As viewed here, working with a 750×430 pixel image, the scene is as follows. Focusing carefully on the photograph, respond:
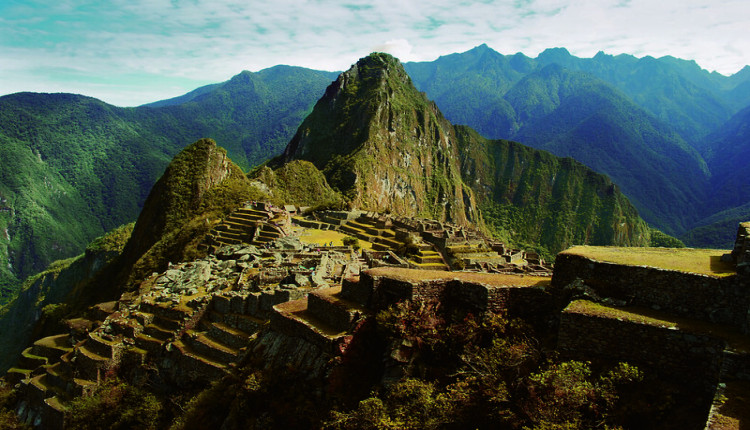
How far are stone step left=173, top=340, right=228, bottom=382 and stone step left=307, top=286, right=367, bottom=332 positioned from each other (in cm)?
615

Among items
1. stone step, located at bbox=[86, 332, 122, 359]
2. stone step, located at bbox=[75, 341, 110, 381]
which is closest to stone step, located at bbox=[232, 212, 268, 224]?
stone step, located at bbox=[86, 332, 122, 359]

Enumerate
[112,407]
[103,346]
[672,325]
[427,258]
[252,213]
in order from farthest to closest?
[252,213], [427,258], [103,346], [112,407], [672,325]

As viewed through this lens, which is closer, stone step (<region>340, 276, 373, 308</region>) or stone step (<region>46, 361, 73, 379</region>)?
stone step (<region>340, 276, 373, 308</region>)

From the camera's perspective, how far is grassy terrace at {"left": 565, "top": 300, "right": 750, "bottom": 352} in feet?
22.3

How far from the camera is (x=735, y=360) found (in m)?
6.34

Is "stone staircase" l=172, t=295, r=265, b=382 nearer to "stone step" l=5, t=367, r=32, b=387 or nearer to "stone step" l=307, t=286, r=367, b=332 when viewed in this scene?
"stone step" l=307, t=286, r=367, b=332

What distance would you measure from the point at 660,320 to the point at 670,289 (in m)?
0.82

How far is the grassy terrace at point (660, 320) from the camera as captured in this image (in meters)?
6.80

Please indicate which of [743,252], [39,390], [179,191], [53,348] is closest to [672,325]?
[743,252]

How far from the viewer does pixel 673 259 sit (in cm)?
909

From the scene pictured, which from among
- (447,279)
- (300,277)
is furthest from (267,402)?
(300,277)

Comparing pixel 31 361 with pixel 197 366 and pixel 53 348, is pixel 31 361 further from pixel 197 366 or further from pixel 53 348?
pixel 197 366

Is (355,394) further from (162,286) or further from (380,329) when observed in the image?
(162,286)

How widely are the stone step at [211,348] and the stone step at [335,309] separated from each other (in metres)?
5.87
